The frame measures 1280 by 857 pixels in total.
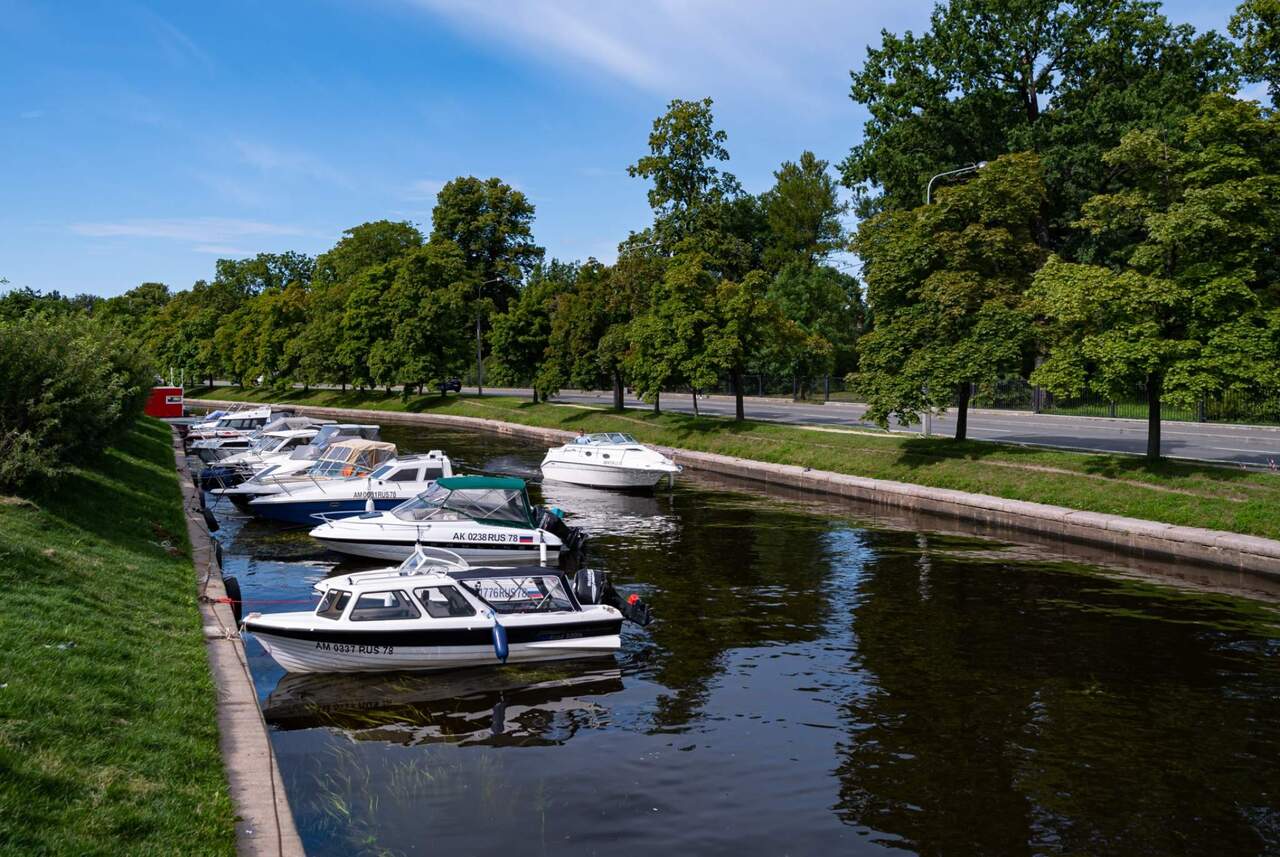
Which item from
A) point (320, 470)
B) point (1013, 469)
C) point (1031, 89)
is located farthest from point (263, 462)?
point (1031, 89)

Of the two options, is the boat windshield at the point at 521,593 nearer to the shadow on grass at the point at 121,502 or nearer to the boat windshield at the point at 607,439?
the shadow on grass at the point at 121,502

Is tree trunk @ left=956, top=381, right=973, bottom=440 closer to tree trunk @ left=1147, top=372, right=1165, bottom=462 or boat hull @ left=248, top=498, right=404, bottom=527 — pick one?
tree trunk @ left=1147, top=372, right=1165, bottom=462

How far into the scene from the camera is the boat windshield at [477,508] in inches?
1035

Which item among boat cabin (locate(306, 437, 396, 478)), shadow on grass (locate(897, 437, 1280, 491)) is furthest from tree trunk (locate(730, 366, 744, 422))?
boat cabin (locate(306, 437, 396, 478))

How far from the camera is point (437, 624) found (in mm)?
17594

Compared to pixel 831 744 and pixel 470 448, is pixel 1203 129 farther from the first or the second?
pixel 470 448

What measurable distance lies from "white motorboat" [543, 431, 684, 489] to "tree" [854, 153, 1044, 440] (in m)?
9.30

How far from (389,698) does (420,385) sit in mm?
76562

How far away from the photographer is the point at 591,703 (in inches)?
659

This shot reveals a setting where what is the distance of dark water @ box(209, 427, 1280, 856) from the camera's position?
12000mm

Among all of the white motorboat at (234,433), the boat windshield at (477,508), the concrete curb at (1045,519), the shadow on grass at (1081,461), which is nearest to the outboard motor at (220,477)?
the white motorboat at (234,433)

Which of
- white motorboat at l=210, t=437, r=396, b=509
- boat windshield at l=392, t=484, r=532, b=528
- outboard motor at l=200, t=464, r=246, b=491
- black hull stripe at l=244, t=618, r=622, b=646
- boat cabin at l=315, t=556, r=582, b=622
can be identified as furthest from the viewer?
outboard motor at l=200, t=464, r=246, b=491

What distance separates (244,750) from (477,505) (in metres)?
14.6

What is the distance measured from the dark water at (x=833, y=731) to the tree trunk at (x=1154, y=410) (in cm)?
892
